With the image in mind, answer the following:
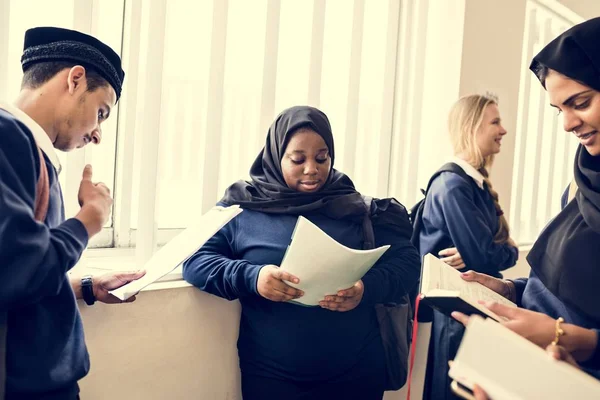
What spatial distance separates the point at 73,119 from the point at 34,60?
15cm

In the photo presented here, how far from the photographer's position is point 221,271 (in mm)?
1689

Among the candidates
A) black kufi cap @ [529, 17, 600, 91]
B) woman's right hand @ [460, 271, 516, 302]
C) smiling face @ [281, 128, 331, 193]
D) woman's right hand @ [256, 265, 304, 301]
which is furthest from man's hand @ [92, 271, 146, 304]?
black kufi cap @ [529, 17, 600, 91]

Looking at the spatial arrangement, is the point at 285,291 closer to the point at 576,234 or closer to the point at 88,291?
the point at 88,291

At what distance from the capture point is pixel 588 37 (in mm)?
1304

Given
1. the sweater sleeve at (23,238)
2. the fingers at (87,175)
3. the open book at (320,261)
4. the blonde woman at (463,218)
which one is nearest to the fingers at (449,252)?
the blonde woman at (463,218)

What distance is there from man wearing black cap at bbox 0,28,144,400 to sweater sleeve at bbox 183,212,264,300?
526 mm

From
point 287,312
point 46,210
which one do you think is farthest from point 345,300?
point 46,210

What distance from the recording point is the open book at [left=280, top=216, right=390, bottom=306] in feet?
4.55

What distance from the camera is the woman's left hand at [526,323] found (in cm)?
120

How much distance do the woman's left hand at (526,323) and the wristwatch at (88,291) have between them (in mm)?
911

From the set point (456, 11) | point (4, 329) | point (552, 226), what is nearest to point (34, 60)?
point (4, 329)

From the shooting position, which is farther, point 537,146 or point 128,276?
point 537,146

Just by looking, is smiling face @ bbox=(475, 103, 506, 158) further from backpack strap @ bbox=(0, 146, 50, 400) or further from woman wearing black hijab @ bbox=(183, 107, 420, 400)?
backpack strap @ bbox=(0, 146, 50, 400)

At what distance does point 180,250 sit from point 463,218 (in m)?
1.28
